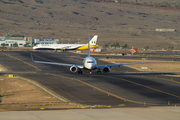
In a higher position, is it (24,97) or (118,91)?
(118,91)

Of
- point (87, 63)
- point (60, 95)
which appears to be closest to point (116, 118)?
point (60, 95)

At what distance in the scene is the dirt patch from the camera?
121 feet

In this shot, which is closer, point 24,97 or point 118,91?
point 24,97

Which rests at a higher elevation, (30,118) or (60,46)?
(60,46)

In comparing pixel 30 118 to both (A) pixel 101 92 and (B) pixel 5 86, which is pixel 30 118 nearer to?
(A) pixel 101 92

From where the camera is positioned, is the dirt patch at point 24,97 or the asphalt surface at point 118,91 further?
the asphalt surface at point 118,91

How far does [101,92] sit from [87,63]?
1743cm

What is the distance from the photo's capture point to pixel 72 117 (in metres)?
30.6

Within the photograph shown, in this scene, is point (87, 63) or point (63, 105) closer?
point (63, 105)

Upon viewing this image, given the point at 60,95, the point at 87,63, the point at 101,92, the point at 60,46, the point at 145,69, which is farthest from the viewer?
the point at 60,46

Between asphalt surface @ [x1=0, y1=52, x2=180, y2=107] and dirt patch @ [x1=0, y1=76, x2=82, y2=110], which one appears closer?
dirt patch @ [x1=0, y1=76, x2=82, y2=110]

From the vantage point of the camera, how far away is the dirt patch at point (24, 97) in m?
37.0

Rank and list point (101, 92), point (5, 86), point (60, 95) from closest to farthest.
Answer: point (60, 95) < point (101, 92) < point (5, 86)

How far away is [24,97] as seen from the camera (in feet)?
142
